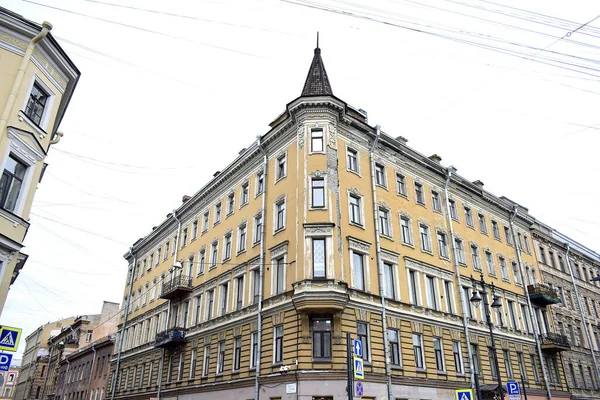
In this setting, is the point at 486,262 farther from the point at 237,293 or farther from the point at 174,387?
the point at 174,387

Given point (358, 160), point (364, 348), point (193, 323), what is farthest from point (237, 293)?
point (358, 160)

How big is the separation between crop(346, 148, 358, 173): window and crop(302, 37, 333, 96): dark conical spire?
3575 mm

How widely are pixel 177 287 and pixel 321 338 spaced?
14668 mm

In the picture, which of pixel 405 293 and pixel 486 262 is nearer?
pixel 405 293

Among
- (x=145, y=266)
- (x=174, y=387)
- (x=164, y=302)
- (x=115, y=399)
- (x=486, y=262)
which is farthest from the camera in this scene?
(x=145, y=266)

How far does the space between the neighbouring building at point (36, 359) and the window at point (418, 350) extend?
63879mm

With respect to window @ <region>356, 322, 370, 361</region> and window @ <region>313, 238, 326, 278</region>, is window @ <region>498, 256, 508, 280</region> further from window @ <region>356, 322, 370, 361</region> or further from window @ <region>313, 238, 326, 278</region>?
window @ <region>313, 238, 326, 278</region>

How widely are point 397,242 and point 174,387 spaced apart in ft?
58.8

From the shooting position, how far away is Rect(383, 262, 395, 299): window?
23109 mm

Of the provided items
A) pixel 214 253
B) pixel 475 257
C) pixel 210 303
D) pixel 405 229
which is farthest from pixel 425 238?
pixel 210 303

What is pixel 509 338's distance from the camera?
29.4 m

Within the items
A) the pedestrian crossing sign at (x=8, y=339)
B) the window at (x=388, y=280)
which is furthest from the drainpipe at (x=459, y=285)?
the pedestrian crossing sign at (x=8, y=339)

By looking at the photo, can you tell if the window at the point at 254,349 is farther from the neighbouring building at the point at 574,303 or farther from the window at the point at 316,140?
the neighbouring building at the point at 574,303

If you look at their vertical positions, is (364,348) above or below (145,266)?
below
